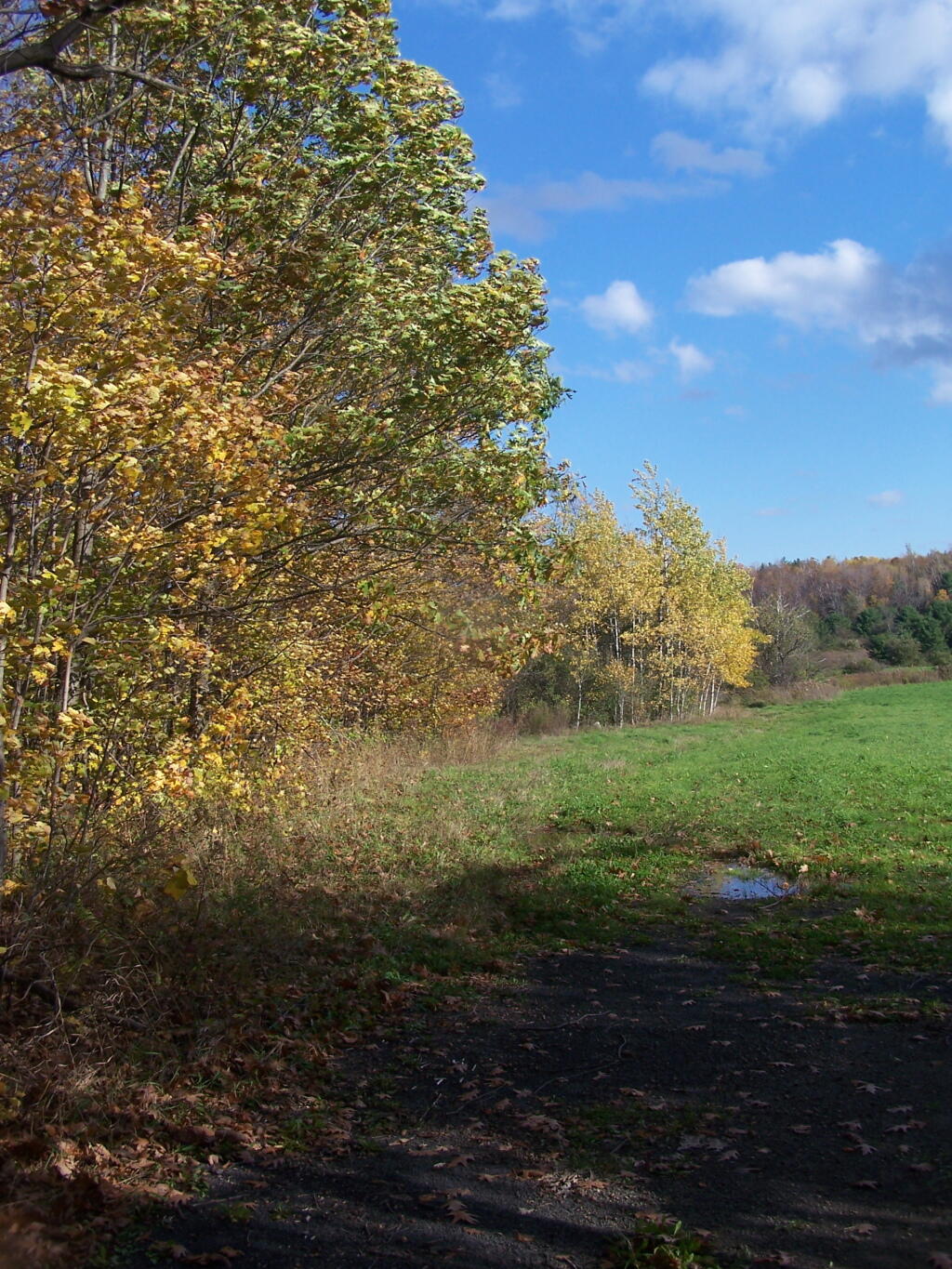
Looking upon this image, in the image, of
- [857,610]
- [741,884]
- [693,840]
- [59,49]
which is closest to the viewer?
[59,49]

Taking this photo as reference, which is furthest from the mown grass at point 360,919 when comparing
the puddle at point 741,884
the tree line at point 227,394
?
the tree line at point 227,394

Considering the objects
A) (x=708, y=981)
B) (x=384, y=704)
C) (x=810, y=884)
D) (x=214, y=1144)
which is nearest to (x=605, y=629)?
(x=384, y=704)

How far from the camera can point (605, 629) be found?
50.3m

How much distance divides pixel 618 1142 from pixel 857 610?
404ft

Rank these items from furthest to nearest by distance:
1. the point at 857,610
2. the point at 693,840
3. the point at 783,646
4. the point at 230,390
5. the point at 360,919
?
the point at 857,610
the point at 783,646
the point at 693,840
the point at 360,919
the point at 230,390

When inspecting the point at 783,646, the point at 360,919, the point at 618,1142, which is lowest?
the point at 618,1142

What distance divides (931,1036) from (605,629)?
43382mm

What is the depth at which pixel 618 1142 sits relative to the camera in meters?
5.79

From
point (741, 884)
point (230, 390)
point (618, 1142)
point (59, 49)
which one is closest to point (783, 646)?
point (741, 884)

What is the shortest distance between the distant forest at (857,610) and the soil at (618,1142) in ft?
209

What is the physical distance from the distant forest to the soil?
63.6 meters

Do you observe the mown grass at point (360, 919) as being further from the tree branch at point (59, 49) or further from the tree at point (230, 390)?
the tree branch at point (59, 49)

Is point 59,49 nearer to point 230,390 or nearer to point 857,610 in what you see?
point 230,390

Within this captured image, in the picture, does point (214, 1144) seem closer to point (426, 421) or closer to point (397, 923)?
point (397, 923)
